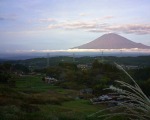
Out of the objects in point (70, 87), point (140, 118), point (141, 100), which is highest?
point (141, 100)

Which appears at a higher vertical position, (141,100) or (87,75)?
(141,100)

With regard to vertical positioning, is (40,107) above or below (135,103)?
below

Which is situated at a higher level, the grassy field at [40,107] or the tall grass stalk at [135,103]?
the tall grass stalk at [135,103]

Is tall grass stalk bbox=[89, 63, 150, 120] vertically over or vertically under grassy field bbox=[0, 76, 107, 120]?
over

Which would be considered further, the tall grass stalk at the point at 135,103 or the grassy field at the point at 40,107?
the grassy field at the point at 40,107

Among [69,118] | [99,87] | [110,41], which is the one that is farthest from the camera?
[110,41]

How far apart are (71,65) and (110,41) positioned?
9877cm

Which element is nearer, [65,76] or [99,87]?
[99,87]

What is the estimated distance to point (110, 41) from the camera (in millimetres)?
163125

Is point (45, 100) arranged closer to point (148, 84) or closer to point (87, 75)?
point (148, 84)

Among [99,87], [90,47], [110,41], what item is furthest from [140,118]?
[110,41]

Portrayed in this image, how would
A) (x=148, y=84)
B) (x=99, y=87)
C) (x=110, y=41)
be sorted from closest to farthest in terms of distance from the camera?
(x=148, y=84) < (x=99, y=87) < (x=110, y=41)

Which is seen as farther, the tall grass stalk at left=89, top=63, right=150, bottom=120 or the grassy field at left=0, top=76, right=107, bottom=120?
the grassy field at left=0, top=76, right=107, bottom=120

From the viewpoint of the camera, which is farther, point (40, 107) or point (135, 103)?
point (40, 107)
